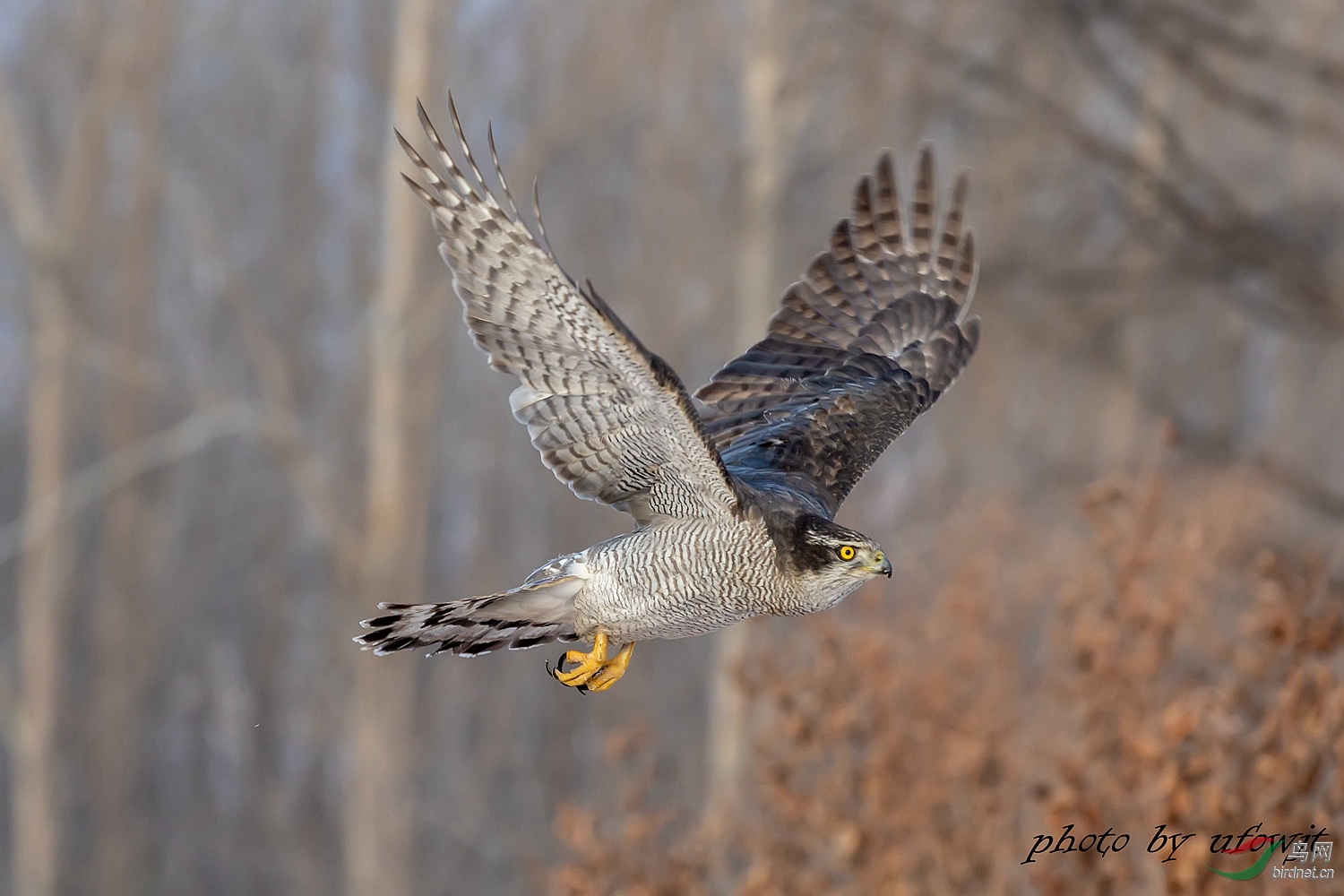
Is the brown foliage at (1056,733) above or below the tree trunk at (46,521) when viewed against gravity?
below

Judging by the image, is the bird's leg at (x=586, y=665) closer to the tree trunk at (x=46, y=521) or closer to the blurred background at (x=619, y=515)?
the blurred background at (x=619, y=515)

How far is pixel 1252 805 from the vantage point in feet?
14.6

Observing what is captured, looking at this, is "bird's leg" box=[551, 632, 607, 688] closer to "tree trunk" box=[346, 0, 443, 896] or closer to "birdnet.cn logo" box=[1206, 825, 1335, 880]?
"birdnet.cn logo" box=[1206, 825, 1335, 880]

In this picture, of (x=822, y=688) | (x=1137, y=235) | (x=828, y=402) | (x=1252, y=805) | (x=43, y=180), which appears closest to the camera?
(x=1252, y=805)

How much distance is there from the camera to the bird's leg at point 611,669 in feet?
13.4

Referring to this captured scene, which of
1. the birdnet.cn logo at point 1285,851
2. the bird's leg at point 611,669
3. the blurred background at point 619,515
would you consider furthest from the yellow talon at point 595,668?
the birdnet.cn logo at point 1285,851

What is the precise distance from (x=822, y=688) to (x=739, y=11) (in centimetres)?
1121

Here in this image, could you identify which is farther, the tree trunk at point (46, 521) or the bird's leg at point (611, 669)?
the tree trunk at point (46, 521)

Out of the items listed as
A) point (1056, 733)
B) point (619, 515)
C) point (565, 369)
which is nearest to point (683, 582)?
point (565, 369)

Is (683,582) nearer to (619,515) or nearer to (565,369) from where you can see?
(565,369)

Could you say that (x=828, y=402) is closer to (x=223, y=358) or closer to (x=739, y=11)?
(x=739, y=11)

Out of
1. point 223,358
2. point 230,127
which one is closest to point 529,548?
point 223,358

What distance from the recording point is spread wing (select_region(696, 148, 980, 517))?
475cm

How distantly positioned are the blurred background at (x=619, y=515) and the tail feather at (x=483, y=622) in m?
1.20
